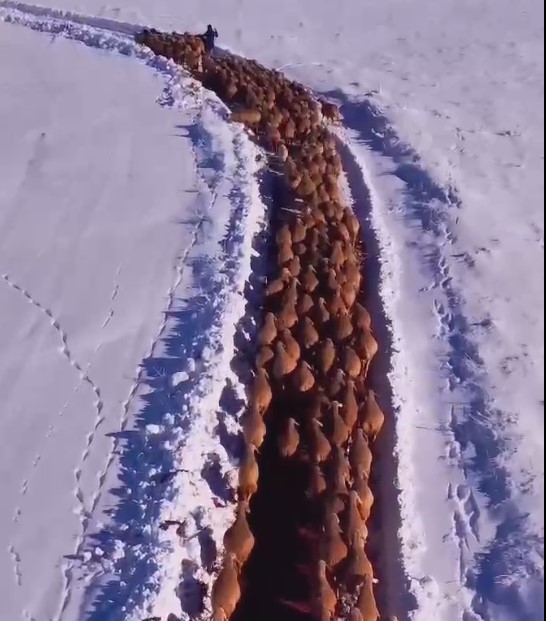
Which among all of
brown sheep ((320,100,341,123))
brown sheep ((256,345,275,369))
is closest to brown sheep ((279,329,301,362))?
brown sheep ((256,345,275,369))

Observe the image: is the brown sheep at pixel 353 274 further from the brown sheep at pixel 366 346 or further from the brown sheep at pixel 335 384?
the brown sheep at pixel 335 384

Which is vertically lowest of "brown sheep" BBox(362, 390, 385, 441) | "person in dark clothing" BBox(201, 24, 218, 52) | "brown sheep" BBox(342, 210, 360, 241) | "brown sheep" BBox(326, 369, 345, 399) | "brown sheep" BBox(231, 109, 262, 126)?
"brown sheep" BBox(362, 390, 385, 441)

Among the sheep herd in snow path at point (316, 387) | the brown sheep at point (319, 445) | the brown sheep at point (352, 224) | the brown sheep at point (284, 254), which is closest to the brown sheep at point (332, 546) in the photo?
the sheep herd in snow path at point (316, 387)

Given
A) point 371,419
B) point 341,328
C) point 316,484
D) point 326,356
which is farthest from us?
point 341,328

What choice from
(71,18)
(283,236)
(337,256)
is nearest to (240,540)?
(337,256)

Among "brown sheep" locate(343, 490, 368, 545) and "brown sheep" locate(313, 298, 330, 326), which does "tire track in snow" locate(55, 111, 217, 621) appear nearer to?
"brown sheep" locate(313, 298, 330, 326)

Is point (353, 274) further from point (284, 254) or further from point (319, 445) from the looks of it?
point (319, 445)

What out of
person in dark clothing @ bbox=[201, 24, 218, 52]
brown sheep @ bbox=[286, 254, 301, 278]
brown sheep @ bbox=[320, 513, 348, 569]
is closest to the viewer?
brown sheep @ bbox=[320, 513, 348, 569]
